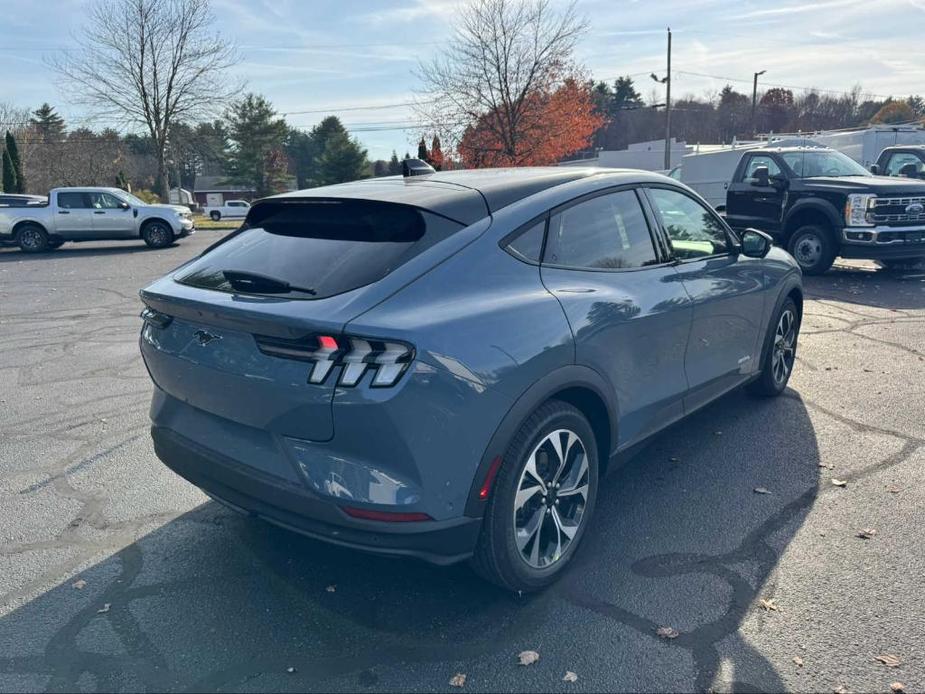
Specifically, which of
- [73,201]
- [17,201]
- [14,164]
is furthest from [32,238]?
[14,164]

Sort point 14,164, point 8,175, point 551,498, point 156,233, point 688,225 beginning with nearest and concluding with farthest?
point 551,498, point 688,225, point 156,233, point 8,175, point 14,164

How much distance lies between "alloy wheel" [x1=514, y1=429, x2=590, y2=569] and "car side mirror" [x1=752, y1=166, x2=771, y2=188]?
9.80 m

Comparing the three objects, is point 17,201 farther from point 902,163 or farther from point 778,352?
point 902,163

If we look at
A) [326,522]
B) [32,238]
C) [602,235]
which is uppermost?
[602,235]

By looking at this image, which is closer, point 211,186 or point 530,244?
point 530,244

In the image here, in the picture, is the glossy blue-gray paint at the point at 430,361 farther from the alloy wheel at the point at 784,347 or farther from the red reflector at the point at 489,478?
the alloy wheel at the point at 784,347

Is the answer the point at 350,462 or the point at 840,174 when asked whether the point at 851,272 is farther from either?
the point at 350,462

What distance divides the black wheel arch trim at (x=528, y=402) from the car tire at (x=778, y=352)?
8.10 ft

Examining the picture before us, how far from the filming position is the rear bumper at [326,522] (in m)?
2.53

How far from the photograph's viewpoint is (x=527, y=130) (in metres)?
27.2

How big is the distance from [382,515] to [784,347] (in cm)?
408

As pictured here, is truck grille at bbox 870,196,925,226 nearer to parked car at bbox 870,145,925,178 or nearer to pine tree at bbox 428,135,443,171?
parked car at bbox 870,145,925,178

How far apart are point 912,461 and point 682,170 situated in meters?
17.7

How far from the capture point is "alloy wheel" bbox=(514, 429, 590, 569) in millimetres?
2906
